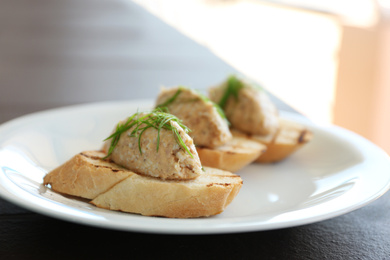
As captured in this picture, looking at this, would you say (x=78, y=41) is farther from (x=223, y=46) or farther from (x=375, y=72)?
(x=375, y=72)

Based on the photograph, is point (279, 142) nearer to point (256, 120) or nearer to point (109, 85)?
point (256, 120)

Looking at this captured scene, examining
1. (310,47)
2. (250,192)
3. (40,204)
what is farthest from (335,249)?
(310,47)

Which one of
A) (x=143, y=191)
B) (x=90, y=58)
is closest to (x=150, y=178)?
(x=143, y=191)

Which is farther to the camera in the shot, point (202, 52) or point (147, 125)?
point (202, 52)

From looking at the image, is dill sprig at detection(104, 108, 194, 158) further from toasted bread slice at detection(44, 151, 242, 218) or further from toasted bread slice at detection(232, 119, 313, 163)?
toasted bread slice at detection(232, 119, 313, 163)

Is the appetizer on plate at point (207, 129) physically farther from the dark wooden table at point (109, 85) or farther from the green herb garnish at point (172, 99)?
the dark wooden table at point (109, 85)

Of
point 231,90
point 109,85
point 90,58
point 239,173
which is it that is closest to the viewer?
point 239,173
